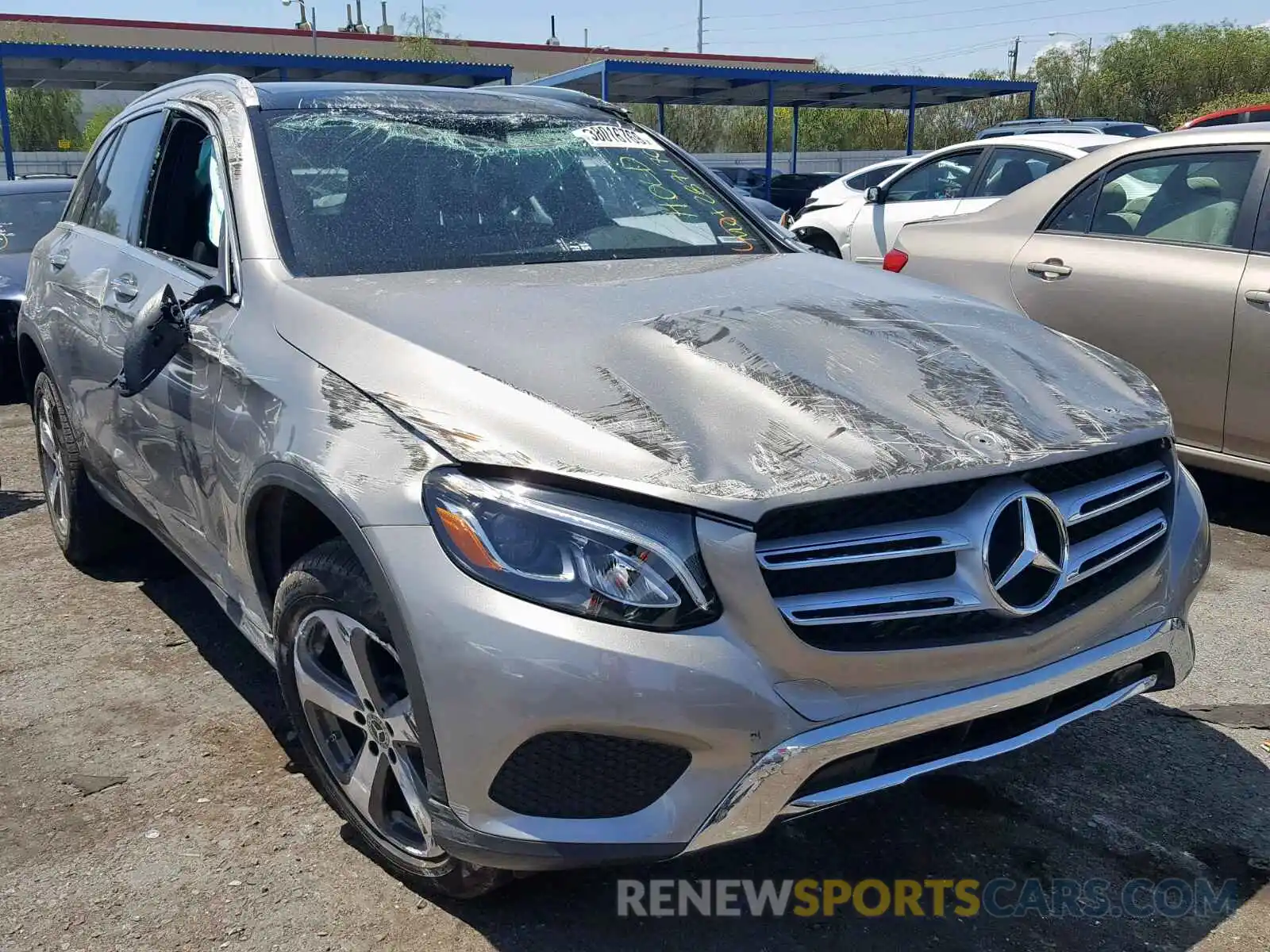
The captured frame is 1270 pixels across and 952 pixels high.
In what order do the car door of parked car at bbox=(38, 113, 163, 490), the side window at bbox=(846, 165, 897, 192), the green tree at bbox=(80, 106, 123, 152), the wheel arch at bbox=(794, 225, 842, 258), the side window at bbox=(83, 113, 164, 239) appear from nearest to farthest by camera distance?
the car door of parked car at bbox=(38, 113, 163, 490), the side window at bbox=(83, 113, 164, 239), the wheel arch at bbox=(794, 225, 842, 258), the side window at bbox=(846, 165, 897, 192), the green tree at bbox=(80, 106, 123, 152)

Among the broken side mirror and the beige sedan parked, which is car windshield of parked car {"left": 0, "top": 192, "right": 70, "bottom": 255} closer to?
the broken side mirror

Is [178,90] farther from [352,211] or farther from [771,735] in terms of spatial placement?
[771,735]

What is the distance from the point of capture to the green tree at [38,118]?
127 feet

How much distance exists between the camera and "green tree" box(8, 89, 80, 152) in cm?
3862

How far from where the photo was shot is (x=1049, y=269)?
5.18m

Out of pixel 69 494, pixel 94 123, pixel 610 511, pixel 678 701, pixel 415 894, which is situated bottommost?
pixel 415 894

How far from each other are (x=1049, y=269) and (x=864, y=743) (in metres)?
3.76

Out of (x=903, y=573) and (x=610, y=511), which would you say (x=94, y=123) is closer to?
(x=610, y=511)

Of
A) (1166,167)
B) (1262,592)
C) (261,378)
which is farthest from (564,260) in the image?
(1166,167)

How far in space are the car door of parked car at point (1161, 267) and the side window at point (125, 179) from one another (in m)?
3.65

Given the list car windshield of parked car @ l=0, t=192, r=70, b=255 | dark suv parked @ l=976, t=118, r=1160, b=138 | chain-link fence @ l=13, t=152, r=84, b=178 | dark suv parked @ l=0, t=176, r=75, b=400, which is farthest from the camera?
chain-link fence @ l=13, t=152, r=84, b=178

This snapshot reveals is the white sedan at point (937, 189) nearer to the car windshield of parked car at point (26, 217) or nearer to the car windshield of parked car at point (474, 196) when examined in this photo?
the car windshield of parked car at point (474, 196)

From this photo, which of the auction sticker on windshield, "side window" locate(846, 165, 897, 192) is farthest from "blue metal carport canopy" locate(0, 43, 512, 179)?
the auction sticker on windshield

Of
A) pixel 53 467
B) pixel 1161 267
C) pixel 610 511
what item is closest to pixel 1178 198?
pixel 1161 267
